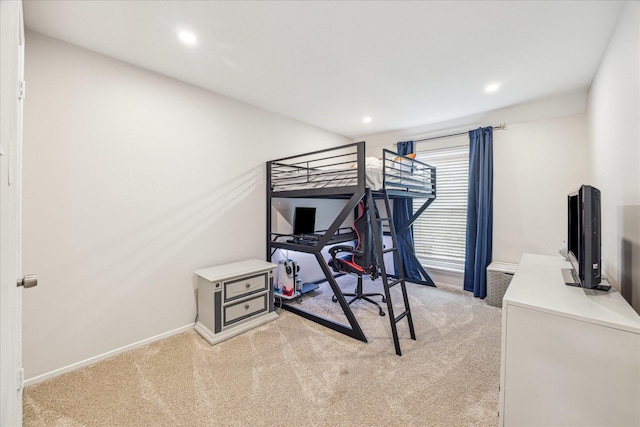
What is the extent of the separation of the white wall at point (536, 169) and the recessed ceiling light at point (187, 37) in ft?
11.1

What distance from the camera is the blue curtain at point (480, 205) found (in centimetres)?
325

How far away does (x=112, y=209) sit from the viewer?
6.70 feet

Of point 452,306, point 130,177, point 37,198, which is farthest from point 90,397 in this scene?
point 452,306

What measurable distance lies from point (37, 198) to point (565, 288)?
3.31 m

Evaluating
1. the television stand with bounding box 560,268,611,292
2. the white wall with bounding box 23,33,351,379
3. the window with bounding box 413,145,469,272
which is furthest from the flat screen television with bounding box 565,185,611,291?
the white wall with bounding box 23,33,351,379

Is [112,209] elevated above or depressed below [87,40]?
below

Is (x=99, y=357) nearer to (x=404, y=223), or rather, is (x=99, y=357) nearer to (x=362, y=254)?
(x=362, y=254)

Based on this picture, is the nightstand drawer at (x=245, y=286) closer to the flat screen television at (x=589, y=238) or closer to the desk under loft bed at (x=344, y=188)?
the desk under loft bed at (x=344, y=188)

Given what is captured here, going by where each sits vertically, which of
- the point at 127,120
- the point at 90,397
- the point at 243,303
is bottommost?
the point at 90,397

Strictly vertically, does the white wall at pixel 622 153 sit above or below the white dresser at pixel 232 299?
above

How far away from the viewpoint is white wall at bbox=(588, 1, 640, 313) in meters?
1.36

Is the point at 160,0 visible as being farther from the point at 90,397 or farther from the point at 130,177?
the point at 90,397

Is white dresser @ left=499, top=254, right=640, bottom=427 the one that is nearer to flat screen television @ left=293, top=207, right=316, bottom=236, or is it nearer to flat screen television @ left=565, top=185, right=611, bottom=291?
flat screen television @ left=565, top=185, right=611, bottom=291

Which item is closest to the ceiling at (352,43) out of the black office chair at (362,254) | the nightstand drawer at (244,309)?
the black office chair at (362,254)
